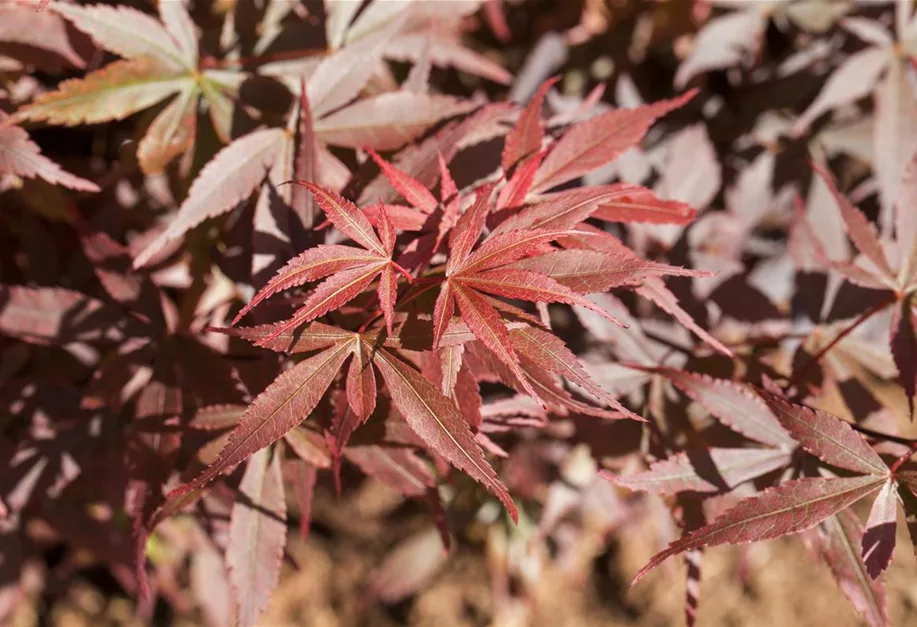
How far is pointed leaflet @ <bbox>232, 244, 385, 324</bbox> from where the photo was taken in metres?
0.71

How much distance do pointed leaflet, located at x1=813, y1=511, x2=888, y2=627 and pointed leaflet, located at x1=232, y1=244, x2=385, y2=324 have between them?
27.5 inches

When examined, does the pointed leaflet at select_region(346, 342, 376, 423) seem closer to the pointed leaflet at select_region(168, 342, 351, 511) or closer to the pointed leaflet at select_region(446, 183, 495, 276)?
the pointed leaflet at select_region(168, 342, 351, 511)

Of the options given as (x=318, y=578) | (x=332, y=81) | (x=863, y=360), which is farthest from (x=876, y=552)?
(x=318, y=578)

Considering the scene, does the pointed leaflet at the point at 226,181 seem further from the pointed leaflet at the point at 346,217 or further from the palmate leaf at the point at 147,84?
the pointed leaflet at the point at 346,217

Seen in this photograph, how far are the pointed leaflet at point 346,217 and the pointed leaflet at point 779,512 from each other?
0.47 m

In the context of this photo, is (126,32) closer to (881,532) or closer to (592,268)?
(592,268)

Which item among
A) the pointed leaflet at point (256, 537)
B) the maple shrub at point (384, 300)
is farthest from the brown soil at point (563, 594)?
the pointed leaflet at point (256, 537)

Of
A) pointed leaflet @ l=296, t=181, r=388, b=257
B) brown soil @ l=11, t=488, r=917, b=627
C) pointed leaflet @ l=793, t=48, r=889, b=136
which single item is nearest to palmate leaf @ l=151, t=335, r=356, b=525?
A: pointed leaflet @ l=296, t=181, r=388, b=257

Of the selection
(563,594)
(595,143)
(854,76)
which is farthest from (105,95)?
(563,594)

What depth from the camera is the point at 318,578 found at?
2459 millimetres

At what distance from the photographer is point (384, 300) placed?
724 mm

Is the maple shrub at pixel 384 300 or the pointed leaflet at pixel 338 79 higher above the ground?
the pointed leaflet at pixel 338 79

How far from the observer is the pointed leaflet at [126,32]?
3.13ft

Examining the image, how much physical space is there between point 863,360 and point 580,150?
0.65m
